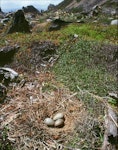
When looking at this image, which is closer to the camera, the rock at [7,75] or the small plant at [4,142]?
the small plant at [4,142]

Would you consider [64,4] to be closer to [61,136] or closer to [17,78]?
[17,78]

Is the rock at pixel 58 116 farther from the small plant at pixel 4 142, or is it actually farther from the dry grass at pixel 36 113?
the small plant at pixel 4 142

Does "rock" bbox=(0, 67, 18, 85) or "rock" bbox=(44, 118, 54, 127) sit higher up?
"rock" bbox=(0, 67, 18, 85)

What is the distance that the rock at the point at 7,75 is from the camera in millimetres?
12039

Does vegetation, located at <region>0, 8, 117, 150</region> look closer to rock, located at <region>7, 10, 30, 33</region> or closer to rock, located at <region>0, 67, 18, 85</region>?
rock, located at <region>0, 67, 18, 85</region>

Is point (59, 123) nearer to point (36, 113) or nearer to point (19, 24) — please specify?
point (36, 113)

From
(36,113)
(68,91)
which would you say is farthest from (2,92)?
(68,91)

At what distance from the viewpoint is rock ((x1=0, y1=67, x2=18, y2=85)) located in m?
12.0

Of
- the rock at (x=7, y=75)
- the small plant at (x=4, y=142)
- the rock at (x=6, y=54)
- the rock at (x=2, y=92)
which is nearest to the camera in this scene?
the small plant at (x=4, y=142)

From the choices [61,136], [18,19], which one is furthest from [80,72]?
[18,19]

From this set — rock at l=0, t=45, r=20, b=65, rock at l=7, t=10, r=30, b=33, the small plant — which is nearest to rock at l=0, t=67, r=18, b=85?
rock at l=0, t=45, r=20, b=65

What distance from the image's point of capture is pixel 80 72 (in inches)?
519

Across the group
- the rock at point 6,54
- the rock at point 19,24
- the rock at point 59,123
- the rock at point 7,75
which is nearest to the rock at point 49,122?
the rock at point 59,123

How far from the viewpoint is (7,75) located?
12.3m
